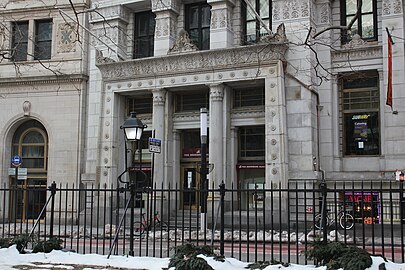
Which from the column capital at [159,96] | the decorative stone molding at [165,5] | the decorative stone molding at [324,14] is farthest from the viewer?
the decorative stone molding at [165,5]

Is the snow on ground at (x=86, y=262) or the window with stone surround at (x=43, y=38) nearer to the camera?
the snow on ground at (x=86, y=262)

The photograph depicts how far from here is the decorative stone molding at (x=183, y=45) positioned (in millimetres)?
25797

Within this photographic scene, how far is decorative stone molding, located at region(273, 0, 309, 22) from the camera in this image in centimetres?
2402

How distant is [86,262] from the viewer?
12.1 m

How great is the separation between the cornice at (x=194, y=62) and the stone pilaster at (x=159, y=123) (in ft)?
3.33

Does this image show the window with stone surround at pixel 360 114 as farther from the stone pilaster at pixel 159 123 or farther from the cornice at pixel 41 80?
the cornice at pixel 41 80

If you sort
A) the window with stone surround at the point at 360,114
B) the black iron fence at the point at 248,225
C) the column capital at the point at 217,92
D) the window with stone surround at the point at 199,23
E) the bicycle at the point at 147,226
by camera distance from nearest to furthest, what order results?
the black iron fence at the point at 248,225 → the bicycle at the point at 147,226 → the window with stone surround at the point at 360,114 → the column capital at the point at 217,92 → the window with stone surround at the point at 199,23

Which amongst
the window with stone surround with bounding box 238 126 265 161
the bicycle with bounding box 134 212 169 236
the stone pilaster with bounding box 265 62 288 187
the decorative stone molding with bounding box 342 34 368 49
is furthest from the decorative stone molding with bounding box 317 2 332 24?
the bicycle with bounding box 134 212 169 236

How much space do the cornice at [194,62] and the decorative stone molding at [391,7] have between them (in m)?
4.44

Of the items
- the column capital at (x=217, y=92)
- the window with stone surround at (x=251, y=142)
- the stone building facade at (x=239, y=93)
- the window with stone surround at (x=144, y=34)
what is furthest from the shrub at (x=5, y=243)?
the window with stone surround at (x=144, y=34)

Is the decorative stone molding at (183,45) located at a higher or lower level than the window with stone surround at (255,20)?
lower

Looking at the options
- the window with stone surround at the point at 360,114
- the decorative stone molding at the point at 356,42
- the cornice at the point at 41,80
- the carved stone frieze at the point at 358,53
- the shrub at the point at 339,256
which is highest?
the decorative stone molding at the point at 356,42

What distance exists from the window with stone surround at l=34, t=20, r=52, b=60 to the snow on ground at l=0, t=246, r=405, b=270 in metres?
19.3

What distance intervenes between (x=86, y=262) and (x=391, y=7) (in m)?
17.3
